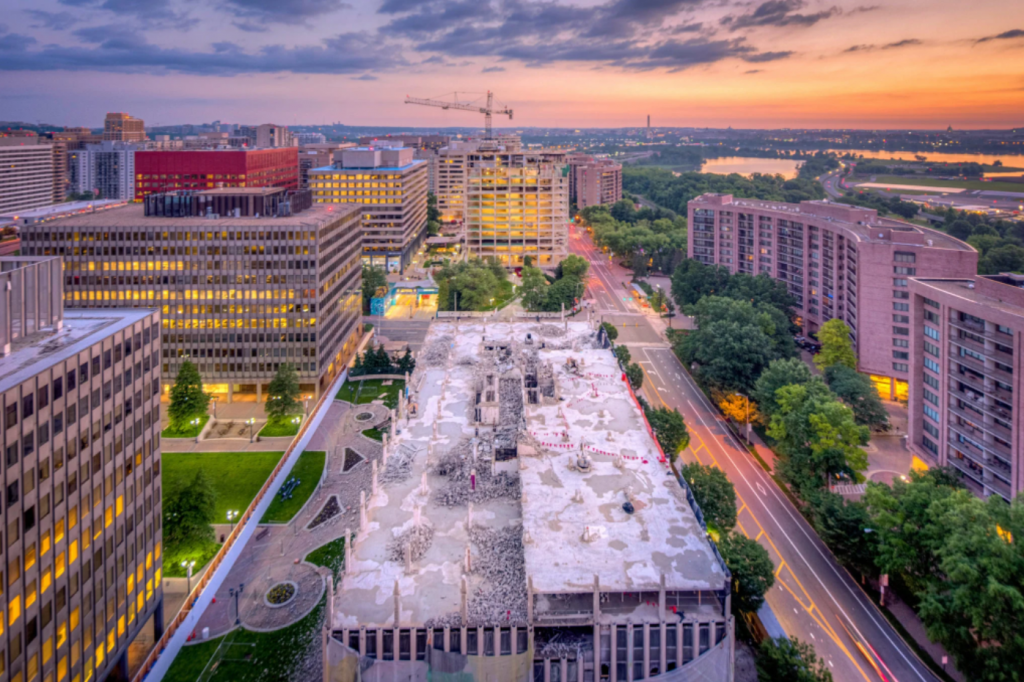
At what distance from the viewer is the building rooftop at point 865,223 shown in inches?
3831

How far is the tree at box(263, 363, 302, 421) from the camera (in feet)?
291

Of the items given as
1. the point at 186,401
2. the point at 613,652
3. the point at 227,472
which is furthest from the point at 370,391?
the point at 613,652

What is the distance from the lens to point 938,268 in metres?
90.4

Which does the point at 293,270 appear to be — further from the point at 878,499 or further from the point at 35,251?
the point at 878,499

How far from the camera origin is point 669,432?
7294cm

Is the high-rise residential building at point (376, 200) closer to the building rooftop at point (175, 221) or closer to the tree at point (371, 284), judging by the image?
the tree at point (371, 284)

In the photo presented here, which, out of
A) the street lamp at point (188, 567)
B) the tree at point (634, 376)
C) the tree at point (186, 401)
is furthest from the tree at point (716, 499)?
the tree at point (186, 401)

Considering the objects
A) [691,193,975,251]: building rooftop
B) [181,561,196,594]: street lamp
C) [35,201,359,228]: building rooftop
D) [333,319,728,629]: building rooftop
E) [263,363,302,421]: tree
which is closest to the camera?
[333,319,728,629]: building rooftop

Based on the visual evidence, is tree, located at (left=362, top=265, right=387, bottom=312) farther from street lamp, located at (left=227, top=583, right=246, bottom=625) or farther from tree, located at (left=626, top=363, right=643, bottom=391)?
street lamp, located at (left=227, top=583, right=246, bottom=625)

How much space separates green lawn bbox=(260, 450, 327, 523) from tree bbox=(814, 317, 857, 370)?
74612 mm

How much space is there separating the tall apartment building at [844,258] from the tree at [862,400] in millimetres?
7224

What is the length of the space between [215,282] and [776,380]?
82755 millimetres

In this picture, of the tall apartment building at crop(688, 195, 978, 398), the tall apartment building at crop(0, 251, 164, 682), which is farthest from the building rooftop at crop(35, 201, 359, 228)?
the tall apartment building at crop(688, 195, 978, 398)

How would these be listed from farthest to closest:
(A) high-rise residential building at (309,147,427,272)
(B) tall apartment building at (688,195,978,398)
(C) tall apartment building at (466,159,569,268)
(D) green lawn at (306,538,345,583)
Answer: (C) tall apartment building at (466,159,569,268)
(A) high-rise residential building at (309,147,427,272)
(B) tall apartment building at (688,195,978,398)
(D) green lawn at (306,538,345,583)
